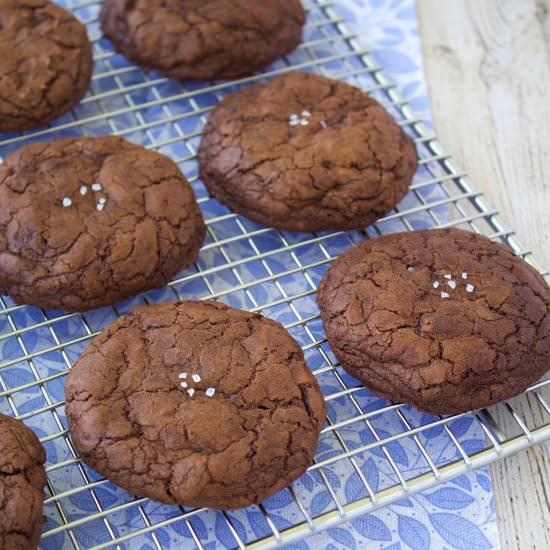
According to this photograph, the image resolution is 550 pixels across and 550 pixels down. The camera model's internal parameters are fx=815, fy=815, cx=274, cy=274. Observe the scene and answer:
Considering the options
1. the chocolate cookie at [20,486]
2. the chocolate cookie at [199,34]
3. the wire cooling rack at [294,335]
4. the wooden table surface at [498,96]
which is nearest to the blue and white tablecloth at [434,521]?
the wire cooling rack at [294,335]

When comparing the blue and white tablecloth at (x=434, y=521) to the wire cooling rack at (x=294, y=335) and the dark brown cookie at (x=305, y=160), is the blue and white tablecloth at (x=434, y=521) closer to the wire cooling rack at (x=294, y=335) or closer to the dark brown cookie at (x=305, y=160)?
the wire cooling rack at (x=294, y=335)

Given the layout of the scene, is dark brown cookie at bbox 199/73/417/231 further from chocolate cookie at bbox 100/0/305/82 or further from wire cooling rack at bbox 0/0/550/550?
chocolate cookie at bbox 100/0/305/82

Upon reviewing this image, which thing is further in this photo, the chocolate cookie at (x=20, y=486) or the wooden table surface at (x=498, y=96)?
the wooden table surface at (x=498, y=96)

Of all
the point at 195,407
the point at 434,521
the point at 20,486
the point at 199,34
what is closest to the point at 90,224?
the point at 195,407

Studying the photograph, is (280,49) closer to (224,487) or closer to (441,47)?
(441,47)

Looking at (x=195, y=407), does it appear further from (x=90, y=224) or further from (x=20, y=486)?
(x=90, y=224)

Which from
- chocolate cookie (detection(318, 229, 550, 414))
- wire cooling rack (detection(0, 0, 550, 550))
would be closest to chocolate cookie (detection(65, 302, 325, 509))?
wire cooling rack (detection(0, 0, 550, 550))
